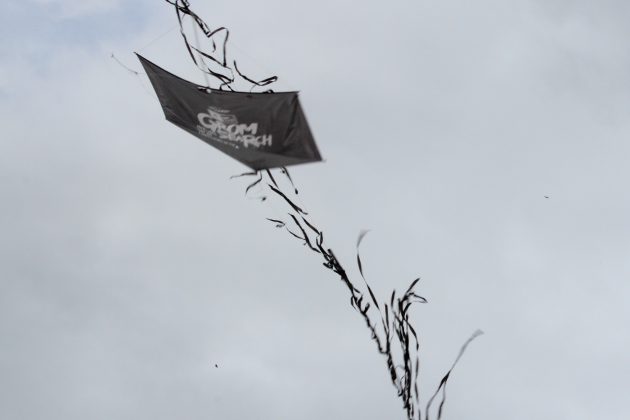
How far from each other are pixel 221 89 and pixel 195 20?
9.69ft

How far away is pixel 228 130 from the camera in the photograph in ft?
87.5

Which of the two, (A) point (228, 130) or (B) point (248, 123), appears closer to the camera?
(B) point (248, 123)

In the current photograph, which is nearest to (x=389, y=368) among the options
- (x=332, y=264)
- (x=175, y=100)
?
(x=332, y=264)

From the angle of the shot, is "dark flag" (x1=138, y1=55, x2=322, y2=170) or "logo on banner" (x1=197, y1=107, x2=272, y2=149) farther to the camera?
"logo on banner" (x1=197, y1=107, x2=272, y2=149)

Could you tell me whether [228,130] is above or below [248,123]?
below

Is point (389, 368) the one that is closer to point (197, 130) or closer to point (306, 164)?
point (306, 164)

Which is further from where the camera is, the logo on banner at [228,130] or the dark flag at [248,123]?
the logo on banner at [228,130]

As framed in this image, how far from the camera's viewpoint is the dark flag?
2556 centimetres

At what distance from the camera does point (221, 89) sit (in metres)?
27.5

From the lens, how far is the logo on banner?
26.1 m

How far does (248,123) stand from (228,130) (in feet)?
2.15

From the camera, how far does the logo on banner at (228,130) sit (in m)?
26.1

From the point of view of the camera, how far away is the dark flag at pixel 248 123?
1006 inches

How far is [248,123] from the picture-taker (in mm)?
26453
